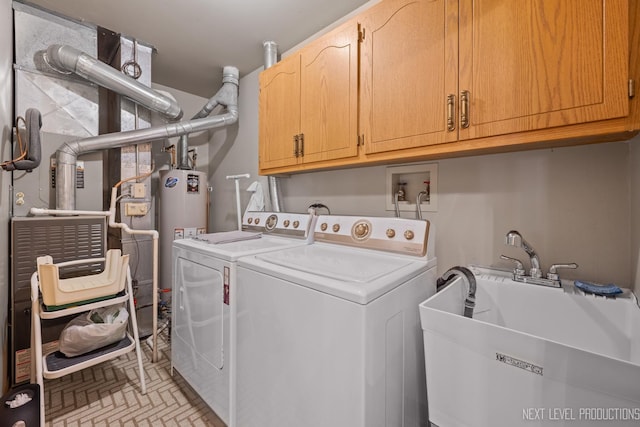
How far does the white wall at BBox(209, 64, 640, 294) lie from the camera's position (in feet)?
3.51

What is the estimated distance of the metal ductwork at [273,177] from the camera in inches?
91.0

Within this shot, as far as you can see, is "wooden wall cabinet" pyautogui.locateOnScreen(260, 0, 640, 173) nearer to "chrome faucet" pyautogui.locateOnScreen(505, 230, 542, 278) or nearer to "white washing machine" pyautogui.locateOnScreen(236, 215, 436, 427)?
"chrome faucet" pyautogui.locateOnScreen(505, 230, 542, 278)

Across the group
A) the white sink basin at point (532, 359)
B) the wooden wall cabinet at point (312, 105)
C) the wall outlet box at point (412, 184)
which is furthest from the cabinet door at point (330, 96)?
the white sink basin at point (532, 359)

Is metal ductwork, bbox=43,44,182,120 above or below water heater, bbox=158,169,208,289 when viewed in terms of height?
→ above

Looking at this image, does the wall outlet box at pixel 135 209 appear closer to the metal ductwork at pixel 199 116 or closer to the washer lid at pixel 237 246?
the metal ductwork at pixel 199 116

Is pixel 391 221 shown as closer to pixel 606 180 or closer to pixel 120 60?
pixel 606 180

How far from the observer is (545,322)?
108 cm

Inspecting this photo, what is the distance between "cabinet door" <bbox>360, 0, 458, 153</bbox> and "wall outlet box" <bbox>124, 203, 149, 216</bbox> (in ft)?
7.39

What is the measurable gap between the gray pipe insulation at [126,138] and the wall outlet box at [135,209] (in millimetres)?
381

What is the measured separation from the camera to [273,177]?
2.35 m

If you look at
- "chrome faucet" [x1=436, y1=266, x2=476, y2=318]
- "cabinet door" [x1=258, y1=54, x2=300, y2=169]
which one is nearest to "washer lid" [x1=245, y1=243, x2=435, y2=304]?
"chrome faucet" [x1=436, y1=266, x2=476, y2=318]

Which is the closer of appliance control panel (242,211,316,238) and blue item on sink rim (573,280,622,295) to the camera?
blue item on sink rim (573,280,622,295)

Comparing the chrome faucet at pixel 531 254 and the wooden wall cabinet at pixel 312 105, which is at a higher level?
the wooden wall cabinet at pixel 312 105

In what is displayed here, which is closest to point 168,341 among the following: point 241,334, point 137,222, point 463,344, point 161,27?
point 137,222
